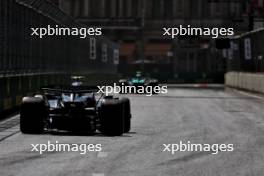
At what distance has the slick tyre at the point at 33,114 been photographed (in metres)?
15.8

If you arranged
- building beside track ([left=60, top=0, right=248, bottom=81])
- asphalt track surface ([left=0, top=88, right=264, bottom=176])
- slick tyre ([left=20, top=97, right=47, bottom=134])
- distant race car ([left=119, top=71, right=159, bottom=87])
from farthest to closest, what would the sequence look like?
building beside track ([left=60, top=0, right=248, bottom=81]) → distant race car ([left=119, top=71, right=159, bottom=87]) → slick tyre ([left=20, top=97, right=47, bottom=134]) → asphalt track surface ([left=0, top=88, right=264, bottom=176])

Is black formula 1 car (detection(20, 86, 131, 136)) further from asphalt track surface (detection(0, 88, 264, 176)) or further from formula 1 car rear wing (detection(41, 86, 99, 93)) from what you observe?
asphalt track surface (detection(0, 88, 264, 176))

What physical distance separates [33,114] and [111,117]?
1.45m

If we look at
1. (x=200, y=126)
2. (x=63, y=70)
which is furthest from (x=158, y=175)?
(x=63, y=70)

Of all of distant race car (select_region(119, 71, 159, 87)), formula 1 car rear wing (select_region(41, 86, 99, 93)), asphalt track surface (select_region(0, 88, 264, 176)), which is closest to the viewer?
asphalt track surface (select_region(0, 88, 264, 176))

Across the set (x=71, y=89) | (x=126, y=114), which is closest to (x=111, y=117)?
(x=126, y=114)

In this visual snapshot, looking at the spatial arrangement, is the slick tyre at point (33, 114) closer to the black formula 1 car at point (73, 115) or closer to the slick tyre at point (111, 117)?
the black formula 1 car at point (73, 115)

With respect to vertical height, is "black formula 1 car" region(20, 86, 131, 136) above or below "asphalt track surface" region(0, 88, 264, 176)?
above

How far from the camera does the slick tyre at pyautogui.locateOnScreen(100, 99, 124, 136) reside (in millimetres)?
15664

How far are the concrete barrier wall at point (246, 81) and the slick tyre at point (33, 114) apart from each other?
21350 mm

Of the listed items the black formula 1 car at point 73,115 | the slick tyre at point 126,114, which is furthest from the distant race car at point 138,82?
the black formula 1 car at point 73,115

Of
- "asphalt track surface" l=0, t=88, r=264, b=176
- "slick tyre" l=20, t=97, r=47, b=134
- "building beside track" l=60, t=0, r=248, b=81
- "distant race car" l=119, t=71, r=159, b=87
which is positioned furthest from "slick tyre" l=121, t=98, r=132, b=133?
"building beside track" l=60, t=0, r=248, b=81

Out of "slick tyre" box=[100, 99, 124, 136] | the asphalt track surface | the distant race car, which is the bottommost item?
the distant race car

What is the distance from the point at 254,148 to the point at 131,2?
72.6 meters
